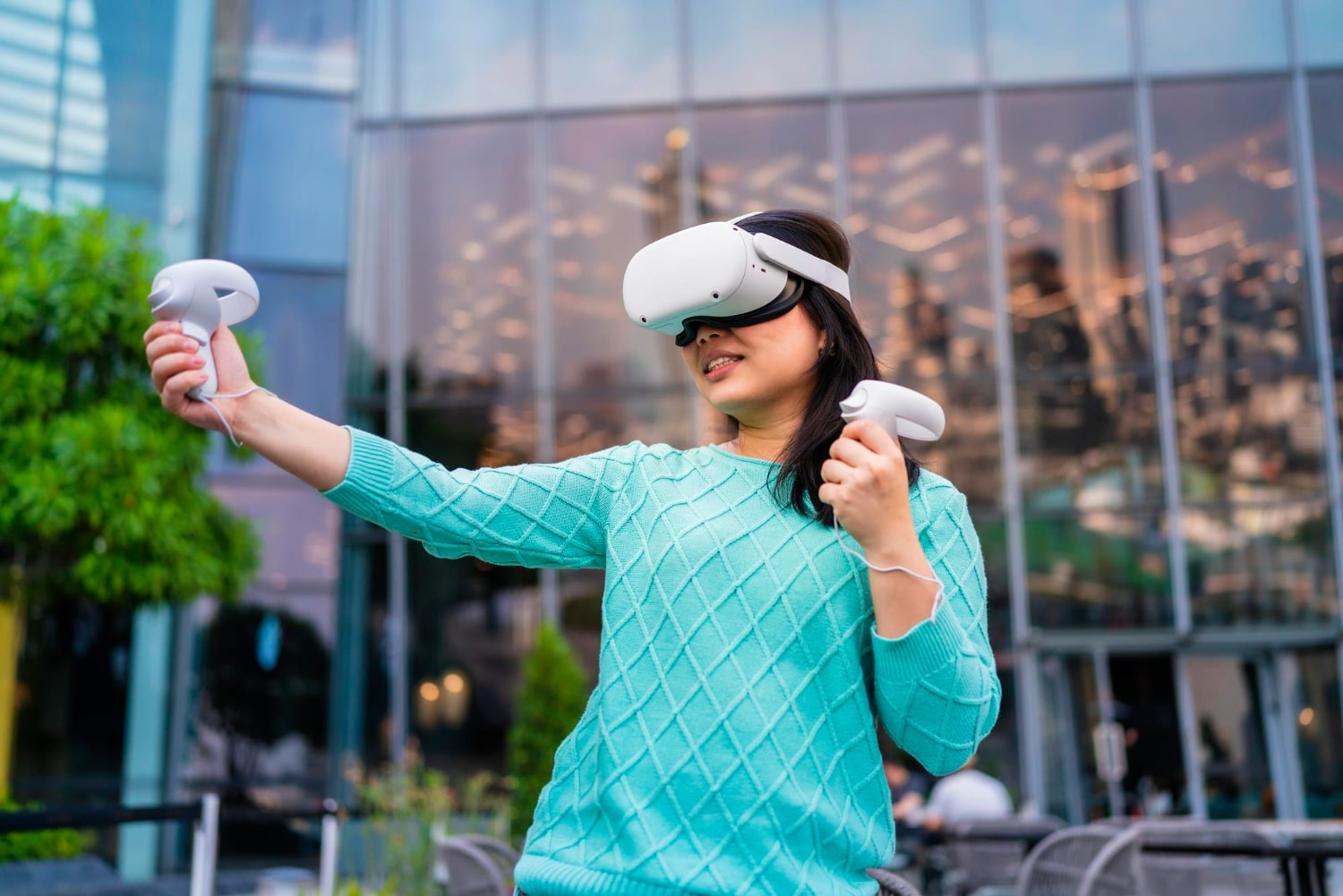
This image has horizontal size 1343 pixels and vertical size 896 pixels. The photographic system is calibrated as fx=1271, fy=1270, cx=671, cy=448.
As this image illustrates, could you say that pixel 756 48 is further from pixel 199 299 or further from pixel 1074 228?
pixel 199 299

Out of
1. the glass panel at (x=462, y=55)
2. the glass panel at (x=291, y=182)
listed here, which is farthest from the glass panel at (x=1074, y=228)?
the glass panel at (x=291, y=182)

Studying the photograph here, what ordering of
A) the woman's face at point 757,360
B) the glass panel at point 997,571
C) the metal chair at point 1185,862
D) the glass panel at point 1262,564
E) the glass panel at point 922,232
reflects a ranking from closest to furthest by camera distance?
the woman's face at point 757,360, the metal chair at point 1185,862, the glass panel at point 1262,564, the glass panel at point 997,571, the glass panel at point 922,232

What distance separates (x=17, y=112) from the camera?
10.5 m

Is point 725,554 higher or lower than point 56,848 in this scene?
higher

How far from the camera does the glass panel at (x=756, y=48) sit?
1255cm

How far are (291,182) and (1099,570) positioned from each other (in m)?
8.55

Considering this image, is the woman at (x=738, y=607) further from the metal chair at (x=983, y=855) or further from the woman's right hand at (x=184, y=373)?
the metal chair at (x=983, y=855)

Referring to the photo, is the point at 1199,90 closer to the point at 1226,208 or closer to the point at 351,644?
the point at 1226,208

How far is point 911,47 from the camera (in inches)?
491

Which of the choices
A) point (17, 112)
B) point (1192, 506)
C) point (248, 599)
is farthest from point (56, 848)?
point (1192, 506)

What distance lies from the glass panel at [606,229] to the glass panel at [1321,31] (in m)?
6.00

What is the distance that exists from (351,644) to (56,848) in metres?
3.43

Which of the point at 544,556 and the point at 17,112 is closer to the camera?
the point at 544,556

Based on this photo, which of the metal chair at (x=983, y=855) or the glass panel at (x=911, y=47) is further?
the glass panel at (x=911, y=47)
